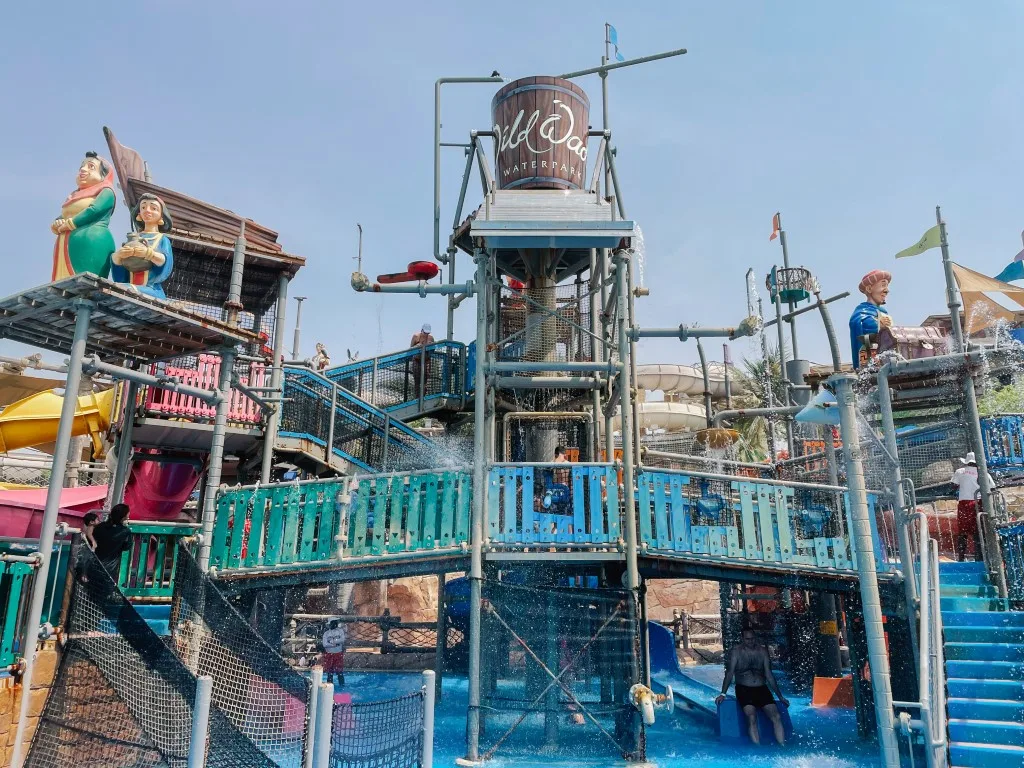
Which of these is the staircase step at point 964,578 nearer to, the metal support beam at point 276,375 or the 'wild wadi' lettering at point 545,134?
the 'wild wadi' lettering at point 545,134

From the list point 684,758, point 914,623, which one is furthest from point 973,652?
point 684,758

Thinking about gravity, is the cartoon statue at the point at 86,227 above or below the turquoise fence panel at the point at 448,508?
above

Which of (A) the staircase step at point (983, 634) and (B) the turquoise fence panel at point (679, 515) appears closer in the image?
(A) the staircase step at point (983, 634)

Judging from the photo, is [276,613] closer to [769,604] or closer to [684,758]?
[684,758]

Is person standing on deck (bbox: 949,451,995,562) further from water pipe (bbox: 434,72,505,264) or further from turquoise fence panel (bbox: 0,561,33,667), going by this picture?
turquoise fence panel (bbox: 0,561,33,667)

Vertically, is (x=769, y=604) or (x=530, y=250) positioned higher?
(x=530, y=250)

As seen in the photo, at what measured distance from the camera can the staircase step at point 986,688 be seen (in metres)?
8.85

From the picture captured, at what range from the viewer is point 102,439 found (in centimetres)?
1548

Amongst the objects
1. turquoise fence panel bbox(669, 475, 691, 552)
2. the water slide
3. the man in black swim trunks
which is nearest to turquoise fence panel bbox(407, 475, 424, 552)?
turquoise fence panel bbox(669, 475, 691, 552)

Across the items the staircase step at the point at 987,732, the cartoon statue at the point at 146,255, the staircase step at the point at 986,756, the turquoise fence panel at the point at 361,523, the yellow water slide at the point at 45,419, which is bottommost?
the staircase step at the point at 986,756

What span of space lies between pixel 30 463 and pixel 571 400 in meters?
20.3

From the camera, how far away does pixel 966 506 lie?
41.1 feet

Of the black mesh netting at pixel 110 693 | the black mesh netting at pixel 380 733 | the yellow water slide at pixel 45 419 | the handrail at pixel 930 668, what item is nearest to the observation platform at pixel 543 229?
the handrail at pixel 930 668

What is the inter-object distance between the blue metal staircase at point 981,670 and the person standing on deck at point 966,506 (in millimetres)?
1266
